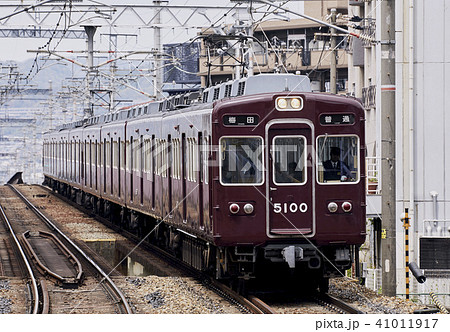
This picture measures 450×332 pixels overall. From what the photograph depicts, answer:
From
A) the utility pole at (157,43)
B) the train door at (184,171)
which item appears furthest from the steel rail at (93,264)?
the utility pole at (157,43)

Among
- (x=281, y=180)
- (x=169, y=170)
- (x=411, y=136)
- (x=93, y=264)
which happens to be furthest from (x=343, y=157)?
(x=93, y=264)

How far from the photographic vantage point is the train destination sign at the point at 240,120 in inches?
484

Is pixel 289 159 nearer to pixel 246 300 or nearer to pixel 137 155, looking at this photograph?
pixel 246 300

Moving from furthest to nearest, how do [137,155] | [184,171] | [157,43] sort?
[157,43], [137,155], [184,171]

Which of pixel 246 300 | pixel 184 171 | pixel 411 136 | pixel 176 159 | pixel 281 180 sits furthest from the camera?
pixel 411 136

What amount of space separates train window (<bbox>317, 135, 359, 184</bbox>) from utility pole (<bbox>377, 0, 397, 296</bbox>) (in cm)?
116

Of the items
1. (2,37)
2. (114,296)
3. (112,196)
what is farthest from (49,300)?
(2,37)

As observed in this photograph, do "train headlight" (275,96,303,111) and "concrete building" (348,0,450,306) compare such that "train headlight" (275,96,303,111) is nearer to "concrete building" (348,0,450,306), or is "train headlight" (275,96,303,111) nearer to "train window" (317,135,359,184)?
"train window" (317,135,359,184)

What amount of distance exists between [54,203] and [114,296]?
2382 cm

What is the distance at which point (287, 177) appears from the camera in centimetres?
1228

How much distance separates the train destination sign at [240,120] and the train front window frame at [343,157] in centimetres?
83

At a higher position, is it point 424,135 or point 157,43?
point 157,43

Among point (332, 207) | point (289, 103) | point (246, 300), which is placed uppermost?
point (289, 103)

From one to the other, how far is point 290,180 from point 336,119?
0.95 m
